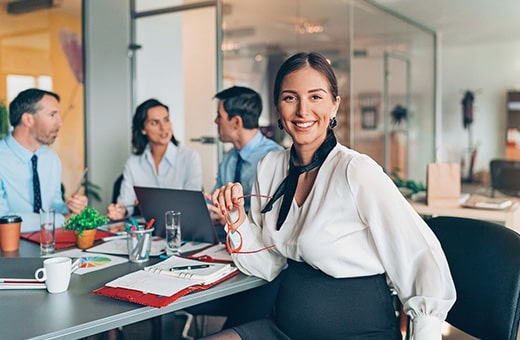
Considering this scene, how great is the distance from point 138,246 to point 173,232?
0.17 metres

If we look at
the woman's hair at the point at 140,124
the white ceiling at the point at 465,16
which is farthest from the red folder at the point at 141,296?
the white ceiling at the point at 465,16

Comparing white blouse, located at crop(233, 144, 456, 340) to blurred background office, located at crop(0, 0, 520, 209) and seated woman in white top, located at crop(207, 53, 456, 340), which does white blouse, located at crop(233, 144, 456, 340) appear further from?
blurred background office, located at crop(0, 0, 520, 209)

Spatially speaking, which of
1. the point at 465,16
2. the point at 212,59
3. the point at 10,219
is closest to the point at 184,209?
the point at 10,219

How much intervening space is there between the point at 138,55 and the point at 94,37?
0.44 m

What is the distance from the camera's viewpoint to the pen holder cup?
1.73 metres

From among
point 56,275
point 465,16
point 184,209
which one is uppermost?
point 465,16

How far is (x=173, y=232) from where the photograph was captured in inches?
73.5

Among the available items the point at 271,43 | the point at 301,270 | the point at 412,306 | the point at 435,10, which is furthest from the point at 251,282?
the point at 435,10

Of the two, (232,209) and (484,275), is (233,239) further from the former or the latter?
(484,275)

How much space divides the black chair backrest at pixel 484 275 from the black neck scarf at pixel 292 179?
1.53ft

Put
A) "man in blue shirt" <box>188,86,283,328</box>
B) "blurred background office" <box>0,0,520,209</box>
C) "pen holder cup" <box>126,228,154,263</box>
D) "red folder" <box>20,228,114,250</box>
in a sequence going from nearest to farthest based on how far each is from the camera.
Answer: "pen holder cup" <box>126,228,154,263</box> → "red folder" <box>20,228,114,250</box> → "man in blue shirt" <box>188,86,283,328</box> → "blurred background office" <box>0,0,520,209</box>

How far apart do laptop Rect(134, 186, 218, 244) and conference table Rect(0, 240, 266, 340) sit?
0.38 m

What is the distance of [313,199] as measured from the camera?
1522 mm

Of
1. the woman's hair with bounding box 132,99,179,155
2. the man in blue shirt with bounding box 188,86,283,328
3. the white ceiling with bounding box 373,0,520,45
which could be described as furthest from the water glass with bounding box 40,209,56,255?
the white ceiling with bounding box 373,0,520,45
